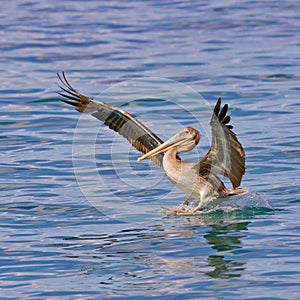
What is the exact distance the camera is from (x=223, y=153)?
9391 millimetres

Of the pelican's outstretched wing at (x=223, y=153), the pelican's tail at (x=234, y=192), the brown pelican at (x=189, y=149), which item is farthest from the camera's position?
the pelican's tail at (x=234, y=192)

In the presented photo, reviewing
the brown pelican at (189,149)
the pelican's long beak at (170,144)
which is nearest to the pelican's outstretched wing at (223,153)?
the brown pelican at (189,149)

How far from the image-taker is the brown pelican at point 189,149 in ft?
30.3

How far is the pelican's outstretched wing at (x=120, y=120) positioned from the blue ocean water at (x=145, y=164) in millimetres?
681

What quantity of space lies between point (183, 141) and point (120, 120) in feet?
2.90

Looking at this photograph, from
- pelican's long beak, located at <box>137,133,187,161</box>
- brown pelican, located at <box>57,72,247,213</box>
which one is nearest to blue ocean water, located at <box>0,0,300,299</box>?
brown pelican, located at <box>57,72,247,213</box>

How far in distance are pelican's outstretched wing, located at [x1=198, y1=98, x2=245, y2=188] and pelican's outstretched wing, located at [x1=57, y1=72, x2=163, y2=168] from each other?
0.88 m

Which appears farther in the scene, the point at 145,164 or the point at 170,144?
the point at 145,164

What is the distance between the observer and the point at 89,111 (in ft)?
34.9

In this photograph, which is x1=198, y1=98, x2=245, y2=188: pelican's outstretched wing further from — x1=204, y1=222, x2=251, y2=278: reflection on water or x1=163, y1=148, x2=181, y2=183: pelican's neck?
x1=204, y1=222, x2=251, y2=278: reflection on water

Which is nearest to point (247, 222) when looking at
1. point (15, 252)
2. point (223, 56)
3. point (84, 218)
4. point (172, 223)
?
point (172, 223)

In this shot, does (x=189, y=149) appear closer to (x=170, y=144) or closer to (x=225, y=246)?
(x=170, y=144)

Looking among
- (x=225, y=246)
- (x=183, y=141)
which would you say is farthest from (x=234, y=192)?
(x=225, y=246)

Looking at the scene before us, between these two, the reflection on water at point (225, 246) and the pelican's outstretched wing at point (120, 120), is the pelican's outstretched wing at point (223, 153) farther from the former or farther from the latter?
the pelican's outstretched wing at point (120, 120)
